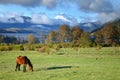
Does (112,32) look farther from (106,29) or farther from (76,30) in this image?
(76,30)

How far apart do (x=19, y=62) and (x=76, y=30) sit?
418 feet

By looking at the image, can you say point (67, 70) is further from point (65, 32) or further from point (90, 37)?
point (65, 32)

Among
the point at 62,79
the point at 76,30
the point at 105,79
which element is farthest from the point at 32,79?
the point at 76,30

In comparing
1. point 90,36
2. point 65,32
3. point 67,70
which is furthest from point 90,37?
point 67,70

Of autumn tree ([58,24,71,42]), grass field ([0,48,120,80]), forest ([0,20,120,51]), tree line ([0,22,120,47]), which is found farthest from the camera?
autumn tree ([58,24,71,42])

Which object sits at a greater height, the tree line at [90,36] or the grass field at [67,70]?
the tree line at [90,36]

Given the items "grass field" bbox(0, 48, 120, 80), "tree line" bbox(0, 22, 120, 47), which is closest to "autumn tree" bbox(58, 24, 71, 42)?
"tree line" bbox(0, 22, 120, 47)

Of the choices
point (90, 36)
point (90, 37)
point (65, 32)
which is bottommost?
point (90, 37)

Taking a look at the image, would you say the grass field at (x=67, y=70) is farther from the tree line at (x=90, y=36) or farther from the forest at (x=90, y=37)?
the tree line at (x=90, y=36)

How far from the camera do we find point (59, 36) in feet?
565

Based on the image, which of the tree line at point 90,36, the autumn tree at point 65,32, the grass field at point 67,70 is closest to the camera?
the grass field at point 67,70

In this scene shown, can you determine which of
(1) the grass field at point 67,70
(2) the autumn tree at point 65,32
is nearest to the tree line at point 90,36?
(2) the autumn tree at point 65,32

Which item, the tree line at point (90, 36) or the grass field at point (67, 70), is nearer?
the grass field at point (67, 70)

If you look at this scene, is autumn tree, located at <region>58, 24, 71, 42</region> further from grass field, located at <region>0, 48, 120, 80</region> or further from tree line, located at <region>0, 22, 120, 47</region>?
grass field, located at <region>0, 48, 120, 80</region>
